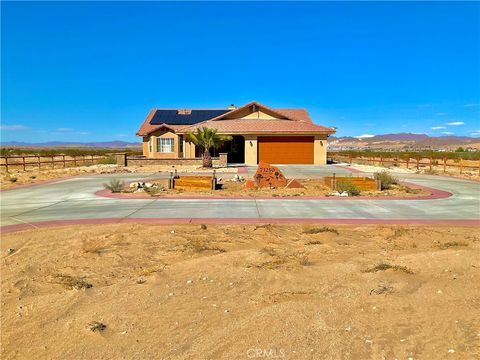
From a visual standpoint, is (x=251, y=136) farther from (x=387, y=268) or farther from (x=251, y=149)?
(x=387, y=268)

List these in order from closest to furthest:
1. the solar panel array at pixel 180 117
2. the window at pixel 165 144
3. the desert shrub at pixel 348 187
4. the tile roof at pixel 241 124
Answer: the desert shrub at pixel 348 187 < the tile roof at pixel 241 124 < the window at pixel 165 144 < the solar panel array at pixel 180 117

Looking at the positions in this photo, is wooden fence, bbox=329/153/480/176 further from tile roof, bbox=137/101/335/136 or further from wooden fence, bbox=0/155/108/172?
wooden fence, bbox=0/155/108/172

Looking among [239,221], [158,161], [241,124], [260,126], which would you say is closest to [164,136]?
[158,161]

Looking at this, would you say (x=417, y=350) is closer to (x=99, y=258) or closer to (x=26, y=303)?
(x=26, y=303)

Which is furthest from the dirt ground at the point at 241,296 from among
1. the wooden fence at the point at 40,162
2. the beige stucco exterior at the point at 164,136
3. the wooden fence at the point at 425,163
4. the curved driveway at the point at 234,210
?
the beige stucco exterior at the point at 164,136

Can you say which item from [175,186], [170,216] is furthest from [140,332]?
[175,186]

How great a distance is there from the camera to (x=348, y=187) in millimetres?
15719

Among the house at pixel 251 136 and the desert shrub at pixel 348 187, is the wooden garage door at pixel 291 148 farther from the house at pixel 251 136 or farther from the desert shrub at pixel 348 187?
the desert shrub at pixel 348 187

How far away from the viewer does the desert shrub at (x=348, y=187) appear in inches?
604

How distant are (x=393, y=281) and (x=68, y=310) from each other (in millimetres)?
4683

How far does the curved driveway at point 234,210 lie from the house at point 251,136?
19792 mm

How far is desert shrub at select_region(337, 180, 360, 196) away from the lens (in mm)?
15336

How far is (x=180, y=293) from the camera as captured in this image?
18.4 feet

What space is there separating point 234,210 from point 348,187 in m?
5.98
